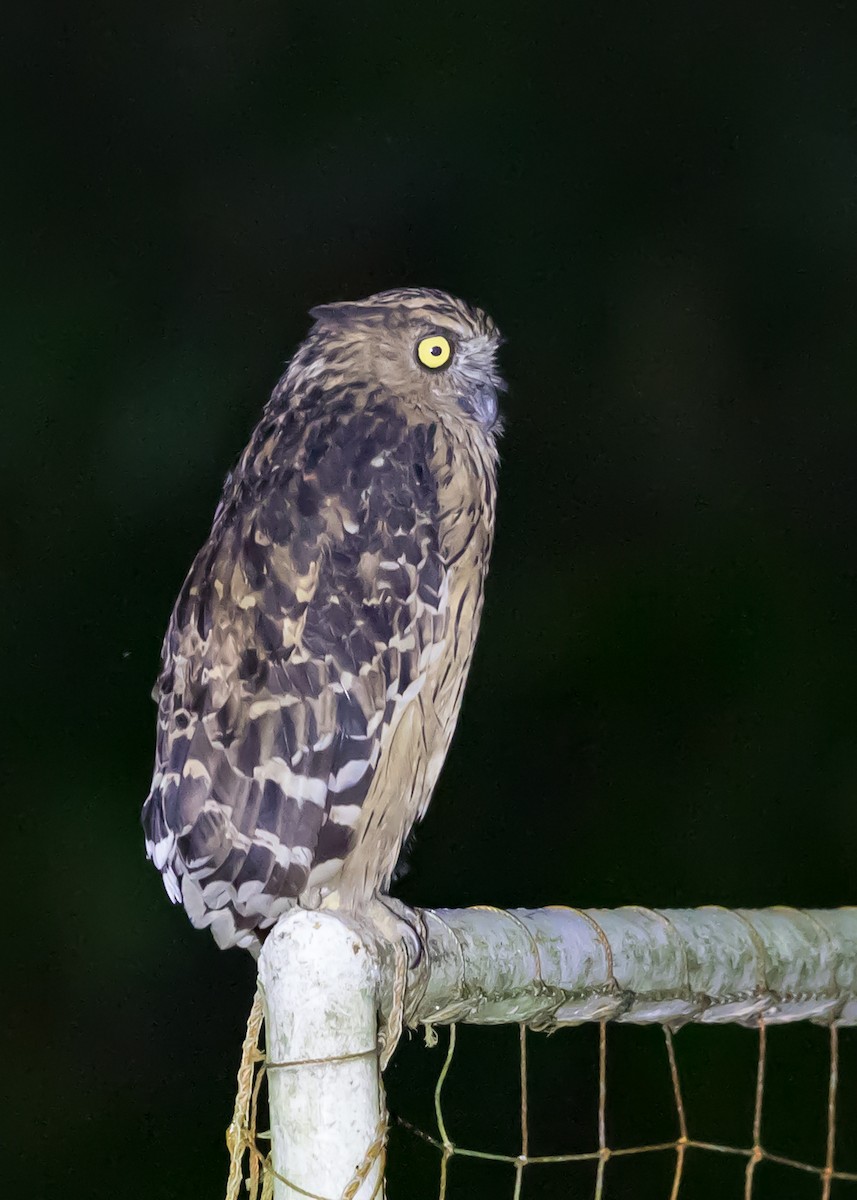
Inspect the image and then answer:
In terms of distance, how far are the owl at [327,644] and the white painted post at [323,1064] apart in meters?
0.27

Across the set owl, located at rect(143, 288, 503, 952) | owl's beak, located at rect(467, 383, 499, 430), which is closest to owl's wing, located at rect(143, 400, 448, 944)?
owl, located at rect(143, 288, 503, 952)

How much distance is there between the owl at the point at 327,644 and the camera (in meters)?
1.28

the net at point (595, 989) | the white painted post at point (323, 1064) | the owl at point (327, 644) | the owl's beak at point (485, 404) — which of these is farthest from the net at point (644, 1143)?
the owl's beak at point (485, 404)

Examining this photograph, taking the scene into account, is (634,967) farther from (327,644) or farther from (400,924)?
(327,644)

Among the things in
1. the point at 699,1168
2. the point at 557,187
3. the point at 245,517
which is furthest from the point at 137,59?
the point at 699,1168

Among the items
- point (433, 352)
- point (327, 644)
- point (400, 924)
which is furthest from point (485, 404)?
point (400, 924)

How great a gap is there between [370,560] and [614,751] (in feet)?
5.08

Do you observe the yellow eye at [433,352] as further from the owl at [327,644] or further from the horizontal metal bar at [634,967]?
the horizontal metal bar at [634,967]

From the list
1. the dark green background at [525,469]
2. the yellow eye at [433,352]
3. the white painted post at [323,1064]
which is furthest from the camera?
the dark green background at [525,469]

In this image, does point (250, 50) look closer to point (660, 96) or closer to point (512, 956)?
point (660, 96)

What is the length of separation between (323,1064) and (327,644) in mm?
430

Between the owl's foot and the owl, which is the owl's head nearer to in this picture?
the owl

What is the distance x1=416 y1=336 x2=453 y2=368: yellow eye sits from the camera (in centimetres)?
143

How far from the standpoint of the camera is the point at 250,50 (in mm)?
2443
